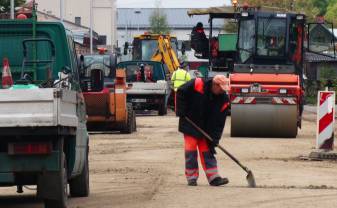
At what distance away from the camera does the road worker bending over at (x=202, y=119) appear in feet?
48.8

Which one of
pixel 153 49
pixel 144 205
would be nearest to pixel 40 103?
pixel 144 205

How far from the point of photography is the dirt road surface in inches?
510

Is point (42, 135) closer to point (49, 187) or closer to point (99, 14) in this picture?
point (49, 187)

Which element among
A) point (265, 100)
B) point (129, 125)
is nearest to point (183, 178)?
point (265, 100)

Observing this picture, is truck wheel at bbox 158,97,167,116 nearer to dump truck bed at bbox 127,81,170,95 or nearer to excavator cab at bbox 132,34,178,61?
dump truck bed at bbox 127,81,170,95

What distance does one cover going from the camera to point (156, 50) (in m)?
50.7

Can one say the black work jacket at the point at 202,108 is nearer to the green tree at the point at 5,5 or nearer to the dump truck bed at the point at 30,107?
the dump truck bed at the point at 30,107

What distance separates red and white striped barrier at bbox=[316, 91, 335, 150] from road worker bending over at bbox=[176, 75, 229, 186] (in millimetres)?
5971

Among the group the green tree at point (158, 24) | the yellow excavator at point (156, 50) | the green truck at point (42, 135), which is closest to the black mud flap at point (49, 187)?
the green truck at point (42, 135)

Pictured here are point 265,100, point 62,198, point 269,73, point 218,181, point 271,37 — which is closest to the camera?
point 62,198

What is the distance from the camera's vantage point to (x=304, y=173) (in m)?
17.3

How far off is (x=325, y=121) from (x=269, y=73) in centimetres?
565

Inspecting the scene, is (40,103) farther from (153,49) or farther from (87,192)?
(153,49)

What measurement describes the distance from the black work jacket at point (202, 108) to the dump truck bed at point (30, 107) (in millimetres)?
4490
